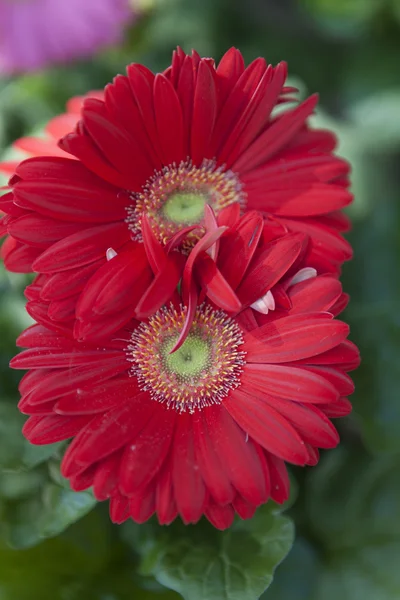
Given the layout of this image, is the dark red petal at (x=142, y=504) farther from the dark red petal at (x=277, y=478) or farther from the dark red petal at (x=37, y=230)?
the dark red petal at (x=37, y=230)

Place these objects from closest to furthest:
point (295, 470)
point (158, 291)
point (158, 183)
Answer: point (158, 291) < point (158, 183) < point (295, 470)

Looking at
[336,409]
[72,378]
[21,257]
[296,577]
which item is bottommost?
[296,577]

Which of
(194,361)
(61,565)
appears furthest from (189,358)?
(61,565)

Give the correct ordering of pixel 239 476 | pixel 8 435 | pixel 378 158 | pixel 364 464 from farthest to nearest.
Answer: pixel 378 158 < pixel 364 464 < pixel 8 435 < pixel 239 476

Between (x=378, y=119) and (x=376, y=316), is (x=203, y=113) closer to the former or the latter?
(x=376, y=316)

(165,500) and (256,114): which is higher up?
(256,114)

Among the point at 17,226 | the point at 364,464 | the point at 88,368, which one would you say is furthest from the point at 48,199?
the point at 364,464

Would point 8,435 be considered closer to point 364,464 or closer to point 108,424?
point 108,424

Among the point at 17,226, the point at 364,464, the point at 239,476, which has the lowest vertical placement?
the point at 364,464
